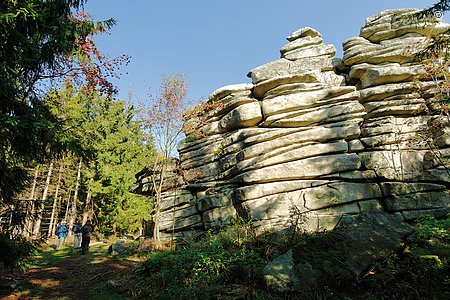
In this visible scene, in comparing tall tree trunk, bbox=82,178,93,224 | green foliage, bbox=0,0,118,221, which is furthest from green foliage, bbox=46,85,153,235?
green foliage, bbox=0,0,118,221

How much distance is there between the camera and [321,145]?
1322 cm

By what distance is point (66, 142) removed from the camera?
6.21 meters

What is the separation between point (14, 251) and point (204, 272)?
430cm

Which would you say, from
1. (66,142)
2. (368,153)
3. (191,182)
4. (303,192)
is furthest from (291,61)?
(66,142)

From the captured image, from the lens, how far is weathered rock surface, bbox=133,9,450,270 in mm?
11922

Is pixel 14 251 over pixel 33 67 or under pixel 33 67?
under

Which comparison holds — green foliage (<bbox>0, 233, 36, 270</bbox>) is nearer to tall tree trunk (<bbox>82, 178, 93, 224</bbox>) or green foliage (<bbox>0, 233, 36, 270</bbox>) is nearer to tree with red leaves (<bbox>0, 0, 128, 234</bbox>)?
tree with red leaves (<bbox>0, 0, 128, 234</bbox>)

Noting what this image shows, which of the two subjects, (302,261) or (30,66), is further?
(30,66)

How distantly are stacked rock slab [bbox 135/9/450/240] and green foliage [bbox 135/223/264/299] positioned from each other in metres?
4.40

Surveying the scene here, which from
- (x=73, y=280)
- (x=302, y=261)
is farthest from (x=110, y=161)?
(x=302, y=261)

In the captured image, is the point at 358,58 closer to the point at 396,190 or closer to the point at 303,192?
the point at 396,190

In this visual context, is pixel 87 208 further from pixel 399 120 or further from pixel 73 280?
pixel 399 120

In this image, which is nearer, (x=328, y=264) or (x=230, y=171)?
(x=328, y=264)

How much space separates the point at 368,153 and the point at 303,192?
13.7 ft
